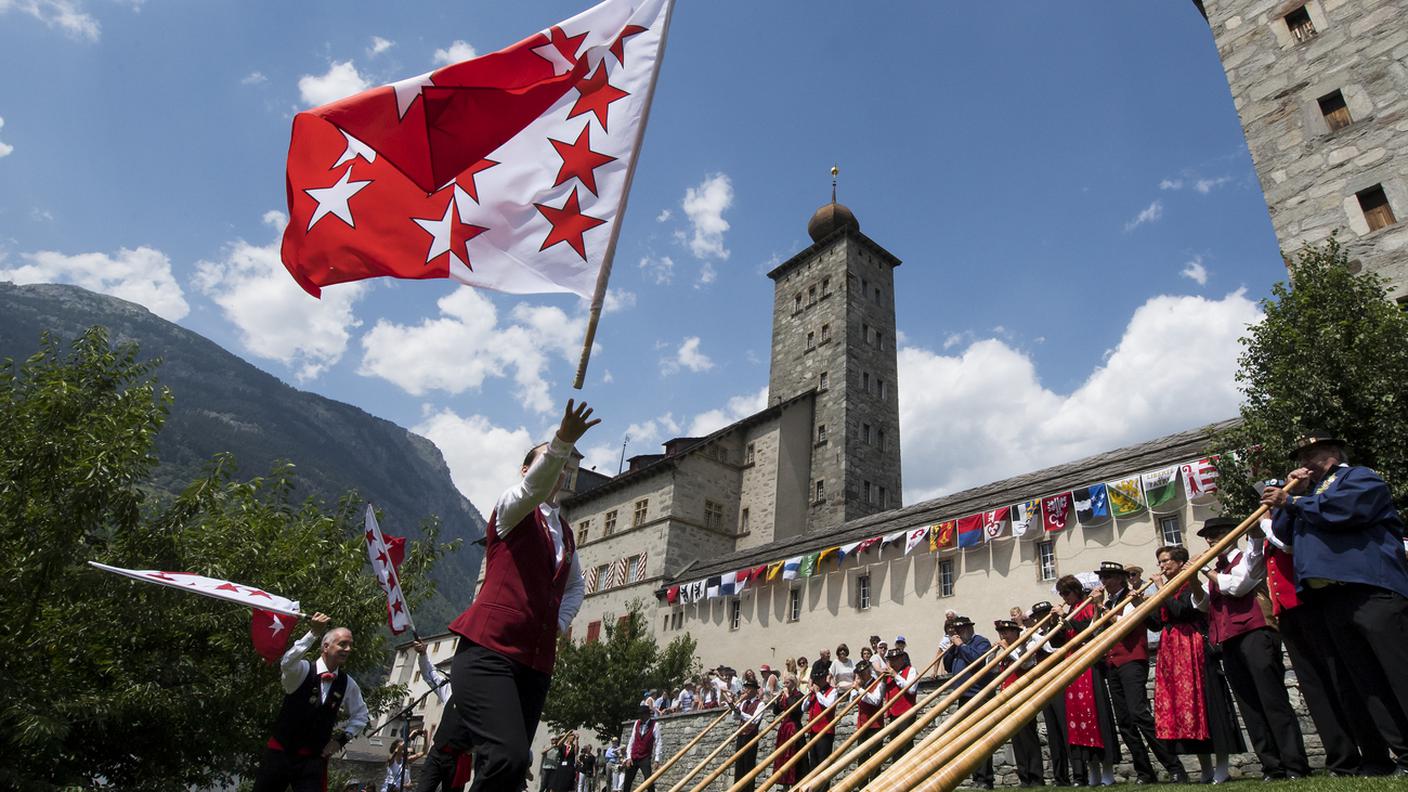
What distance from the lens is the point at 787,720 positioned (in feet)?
40.0

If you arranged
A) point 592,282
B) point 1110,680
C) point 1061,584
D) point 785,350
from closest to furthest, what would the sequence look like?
point 592,282 → point 1110,680 → point 1061,584 → point 785,350

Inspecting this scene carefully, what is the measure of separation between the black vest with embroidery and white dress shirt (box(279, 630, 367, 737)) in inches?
1.3

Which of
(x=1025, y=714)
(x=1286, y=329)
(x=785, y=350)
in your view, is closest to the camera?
(x=1025, y=714)

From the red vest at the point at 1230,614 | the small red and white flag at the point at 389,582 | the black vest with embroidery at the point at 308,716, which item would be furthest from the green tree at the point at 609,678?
the red vest at the point at 1230,614

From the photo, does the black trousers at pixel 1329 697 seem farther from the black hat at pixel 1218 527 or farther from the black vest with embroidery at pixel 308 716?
the black vest with embroidery at pixel 308 716

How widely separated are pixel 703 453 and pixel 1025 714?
127 feet

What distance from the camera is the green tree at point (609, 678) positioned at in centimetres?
2950

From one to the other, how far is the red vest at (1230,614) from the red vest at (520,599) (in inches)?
238

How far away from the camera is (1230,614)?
22.3 ft

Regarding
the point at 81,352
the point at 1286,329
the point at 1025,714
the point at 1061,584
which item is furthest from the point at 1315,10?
the point at 81,352

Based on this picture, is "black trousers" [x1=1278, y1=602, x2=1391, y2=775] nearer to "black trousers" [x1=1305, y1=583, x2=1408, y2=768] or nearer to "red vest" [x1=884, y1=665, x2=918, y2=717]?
"black trousers" [x1=1305, y1=583, x2=1408, y2=768]

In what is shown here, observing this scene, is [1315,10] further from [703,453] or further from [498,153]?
[703,453]

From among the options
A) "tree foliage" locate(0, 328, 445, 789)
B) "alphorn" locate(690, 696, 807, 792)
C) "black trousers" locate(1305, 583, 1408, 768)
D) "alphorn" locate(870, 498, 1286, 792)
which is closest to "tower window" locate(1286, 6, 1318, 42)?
"black trousers" locate(1305, 583, 1408, 768)

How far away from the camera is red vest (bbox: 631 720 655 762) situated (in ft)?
52.4
